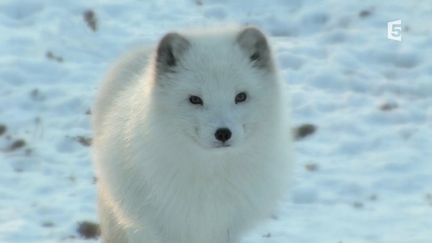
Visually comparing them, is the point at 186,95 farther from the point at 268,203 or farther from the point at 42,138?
the point at 42,138

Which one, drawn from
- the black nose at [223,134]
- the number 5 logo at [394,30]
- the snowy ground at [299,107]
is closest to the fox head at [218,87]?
the black nose at [223,134]

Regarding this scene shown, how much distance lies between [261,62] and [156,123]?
567mm

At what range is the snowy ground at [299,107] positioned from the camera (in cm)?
582

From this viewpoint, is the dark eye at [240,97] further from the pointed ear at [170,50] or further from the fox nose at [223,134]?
the pointed ear at [170,50]

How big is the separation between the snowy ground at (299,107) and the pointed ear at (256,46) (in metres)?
1.46

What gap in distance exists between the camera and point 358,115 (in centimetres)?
718

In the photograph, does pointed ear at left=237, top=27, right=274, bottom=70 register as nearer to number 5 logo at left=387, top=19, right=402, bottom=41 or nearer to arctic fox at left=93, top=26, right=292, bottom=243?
arctic fox at left=93, top=26, right=292, bottom=243

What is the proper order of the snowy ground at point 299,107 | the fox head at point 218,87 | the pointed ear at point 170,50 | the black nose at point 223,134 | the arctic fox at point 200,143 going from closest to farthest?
the black nose at point 223,134
the fox head at point 218,87
the arctic fox at point 200,143
the pointed ear at point 170,50
the snowy ground at point 299,107

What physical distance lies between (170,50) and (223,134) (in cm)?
60

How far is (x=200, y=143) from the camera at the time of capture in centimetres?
422

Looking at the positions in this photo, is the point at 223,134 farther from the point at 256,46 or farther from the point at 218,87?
the point at 256,46

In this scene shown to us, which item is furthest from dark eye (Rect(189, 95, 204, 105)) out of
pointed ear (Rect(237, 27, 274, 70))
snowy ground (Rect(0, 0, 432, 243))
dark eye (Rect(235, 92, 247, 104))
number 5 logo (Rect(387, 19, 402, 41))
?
number 5 logo (Rect(387, 19, 402, 41))

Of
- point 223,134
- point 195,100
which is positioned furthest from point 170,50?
point 223,134

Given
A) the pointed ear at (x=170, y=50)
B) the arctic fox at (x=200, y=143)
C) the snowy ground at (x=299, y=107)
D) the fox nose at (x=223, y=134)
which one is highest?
the snowy ground at (x=299, y=107)
